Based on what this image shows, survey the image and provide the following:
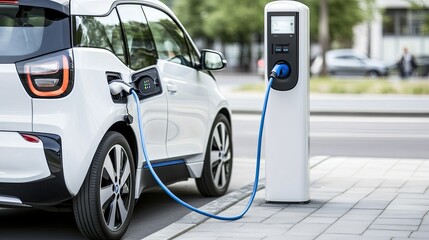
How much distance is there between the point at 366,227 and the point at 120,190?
67.4 inches

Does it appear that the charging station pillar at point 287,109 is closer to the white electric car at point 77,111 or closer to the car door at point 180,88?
the car door at point 180,88

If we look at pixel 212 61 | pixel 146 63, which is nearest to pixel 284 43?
pixel 212 61

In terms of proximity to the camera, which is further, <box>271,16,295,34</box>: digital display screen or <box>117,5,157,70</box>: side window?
<box>271,16,295,34</box>: digital display screen

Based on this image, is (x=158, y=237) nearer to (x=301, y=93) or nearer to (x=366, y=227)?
(x=366, y=227)

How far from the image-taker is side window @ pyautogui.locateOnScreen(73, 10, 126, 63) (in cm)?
645

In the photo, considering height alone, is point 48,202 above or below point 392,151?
above

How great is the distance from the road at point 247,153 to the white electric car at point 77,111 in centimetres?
58

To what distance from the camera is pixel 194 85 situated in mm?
8359

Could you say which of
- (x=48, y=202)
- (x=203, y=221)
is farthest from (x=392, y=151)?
(x=48, y=202)

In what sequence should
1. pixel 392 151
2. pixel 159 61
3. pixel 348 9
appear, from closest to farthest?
pixel 159 61
pixel 392 151
pixel 348 9

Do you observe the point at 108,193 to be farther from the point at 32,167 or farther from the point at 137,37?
the point at 137,37

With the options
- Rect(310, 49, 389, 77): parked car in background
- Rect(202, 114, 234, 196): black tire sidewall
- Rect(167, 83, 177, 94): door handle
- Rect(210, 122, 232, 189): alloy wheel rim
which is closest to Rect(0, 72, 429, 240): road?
Rect(202, 114, 234, 196): black tire sidewall

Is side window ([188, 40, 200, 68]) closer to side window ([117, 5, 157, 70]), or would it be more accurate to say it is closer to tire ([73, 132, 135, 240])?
side window ([117, 5, 157, 70])

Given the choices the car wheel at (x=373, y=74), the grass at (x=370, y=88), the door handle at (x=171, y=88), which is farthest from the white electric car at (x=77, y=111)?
the car wheel at (x=373, y=74)
